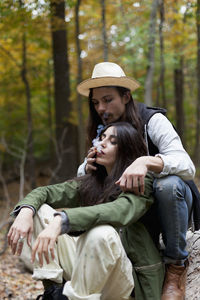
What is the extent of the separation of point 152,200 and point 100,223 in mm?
536

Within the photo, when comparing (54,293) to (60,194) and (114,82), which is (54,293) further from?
(114,82)

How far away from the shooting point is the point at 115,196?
2.64 meters

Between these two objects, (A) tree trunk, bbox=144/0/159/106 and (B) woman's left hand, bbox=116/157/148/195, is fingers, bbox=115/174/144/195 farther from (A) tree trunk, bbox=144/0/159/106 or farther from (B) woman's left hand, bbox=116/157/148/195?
(A) tree trunk, bbox=144/0/159/106

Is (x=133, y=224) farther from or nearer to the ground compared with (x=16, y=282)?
farther from the ground

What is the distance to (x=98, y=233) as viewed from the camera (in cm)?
208

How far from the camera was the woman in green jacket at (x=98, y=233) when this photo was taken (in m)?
2.10

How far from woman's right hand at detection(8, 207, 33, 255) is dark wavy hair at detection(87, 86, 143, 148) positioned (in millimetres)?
1073

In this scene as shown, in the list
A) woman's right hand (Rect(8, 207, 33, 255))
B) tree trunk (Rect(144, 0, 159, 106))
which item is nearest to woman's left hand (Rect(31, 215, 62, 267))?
woman's right hand (Rect(8, 207, 33, 255))

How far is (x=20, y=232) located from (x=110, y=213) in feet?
2.30

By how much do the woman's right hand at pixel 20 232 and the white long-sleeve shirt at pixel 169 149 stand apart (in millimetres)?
884

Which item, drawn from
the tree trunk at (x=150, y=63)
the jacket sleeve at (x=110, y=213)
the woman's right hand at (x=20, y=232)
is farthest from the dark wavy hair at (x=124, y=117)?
the tree trunk at (x=150, y=63)

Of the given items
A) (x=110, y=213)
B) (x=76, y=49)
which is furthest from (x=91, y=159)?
(x=76, y=49)

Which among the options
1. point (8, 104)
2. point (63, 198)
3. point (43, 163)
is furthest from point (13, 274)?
point (43, 163)

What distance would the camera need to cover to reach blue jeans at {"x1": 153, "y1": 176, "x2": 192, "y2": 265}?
249 cm
